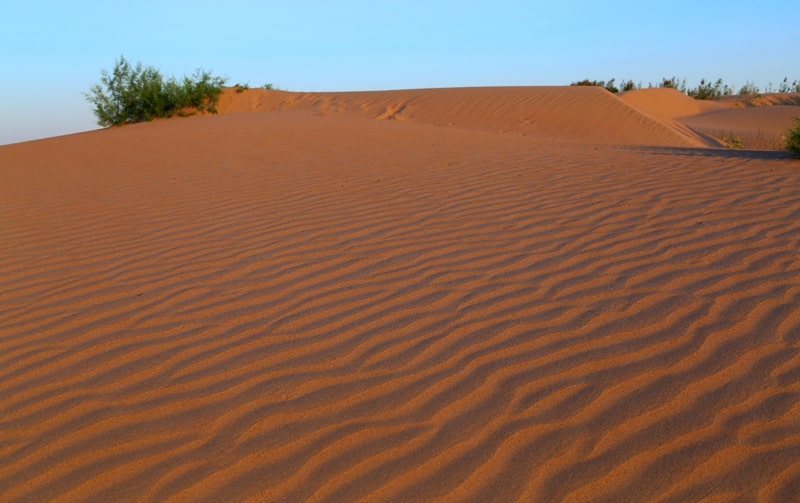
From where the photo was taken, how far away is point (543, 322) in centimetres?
380

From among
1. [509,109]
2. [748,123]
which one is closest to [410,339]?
[509,109]

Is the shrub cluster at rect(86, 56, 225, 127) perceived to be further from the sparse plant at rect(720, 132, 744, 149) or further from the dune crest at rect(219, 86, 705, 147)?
the sparse plant at rect(720, 132, 744, 149)

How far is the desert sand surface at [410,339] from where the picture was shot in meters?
2.66

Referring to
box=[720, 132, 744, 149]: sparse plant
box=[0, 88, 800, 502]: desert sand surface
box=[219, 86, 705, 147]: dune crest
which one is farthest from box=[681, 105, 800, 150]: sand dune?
box=[0, 88, 800, 502]: desert sand surface

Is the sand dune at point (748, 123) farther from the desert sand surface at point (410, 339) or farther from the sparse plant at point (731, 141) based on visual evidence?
the desert sand surface at point (410, 339)

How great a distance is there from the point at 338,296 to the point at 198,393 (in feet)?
4.14

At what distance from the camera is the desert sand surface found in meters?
2.66

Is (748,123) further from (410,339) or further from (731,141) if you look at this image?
(410,339)

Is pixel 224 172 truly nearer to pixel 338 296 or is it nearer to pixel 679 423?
pixel 338 296

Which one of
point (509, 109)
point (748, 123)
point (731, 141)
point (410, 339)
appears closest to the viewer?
point (410, 339)

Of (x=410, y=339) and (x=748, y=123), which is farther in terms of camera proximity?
(x=748, y=123)

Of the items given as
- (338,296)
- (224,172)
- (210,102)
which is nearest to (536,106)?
(210,102)

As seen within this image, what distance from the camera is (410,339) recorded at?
145 inches

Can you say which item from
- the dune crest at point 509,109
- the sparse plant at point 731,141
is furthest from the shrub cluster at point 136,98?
the sparse plant at point 731,141
